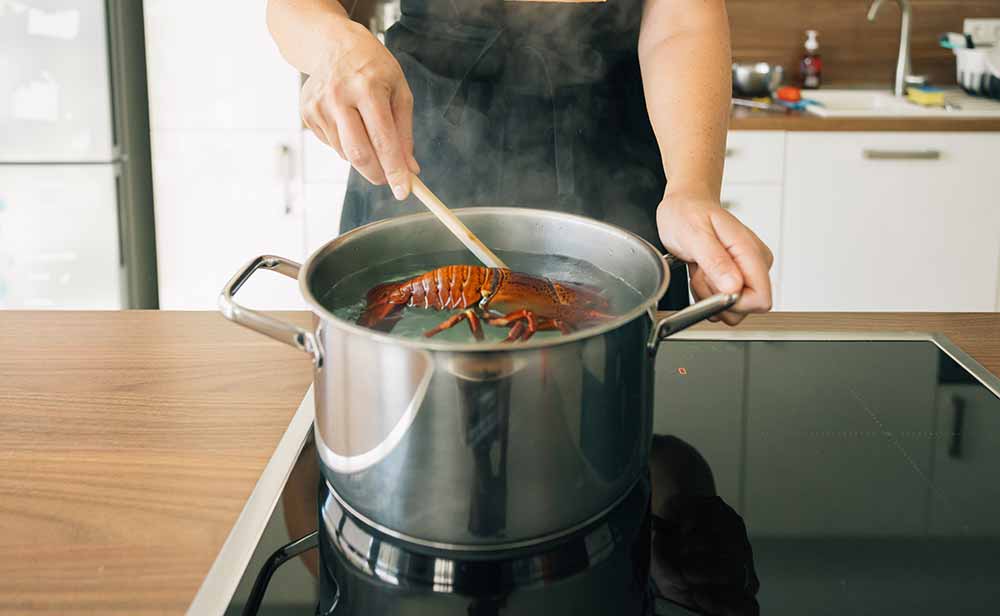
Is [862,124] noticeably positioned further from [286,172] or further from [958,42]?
[286,172]

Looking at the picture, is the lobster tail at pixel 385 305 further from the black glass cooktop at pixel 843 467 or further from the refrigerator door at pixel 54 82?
the refrigerator door at pixel 54 82

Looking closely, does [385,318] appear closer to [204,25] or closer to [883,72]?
[204,25]

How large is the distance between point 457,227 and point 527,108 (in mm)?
620

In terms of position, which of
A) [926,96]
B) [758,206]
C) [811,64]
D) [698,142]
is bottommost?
[758,206]

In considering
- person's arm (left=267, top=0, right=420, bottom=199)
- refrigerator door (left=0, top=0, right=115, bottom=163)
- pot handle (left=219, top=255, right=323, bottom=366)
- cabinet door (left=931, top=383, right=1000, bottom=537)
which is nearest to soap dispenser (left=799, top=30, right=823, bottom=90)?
refrigerator door (left=0, top=0, right=115, bottom=163)

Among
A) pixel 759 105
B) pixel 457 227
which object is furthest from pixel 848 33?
pixel 457 227

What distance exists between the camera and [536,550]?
0.76 m

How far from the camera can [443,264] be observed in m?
1.06

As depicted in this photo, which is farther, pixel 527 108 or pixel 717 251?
pixel 527 108

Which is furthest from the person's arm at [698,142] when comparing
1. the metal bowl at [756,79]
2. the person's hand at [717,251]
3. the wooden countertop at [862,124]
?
the metal bowl at [756,79]

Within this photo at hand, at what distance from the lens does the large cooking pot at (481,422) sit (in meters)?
0.68

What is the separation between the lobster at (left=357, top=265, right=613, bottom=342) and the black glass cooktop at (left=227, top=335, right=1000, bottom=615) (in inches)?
6.0

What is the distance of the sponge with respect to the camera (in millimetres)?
3262

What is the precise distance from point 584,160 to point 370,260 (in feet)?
2.17
